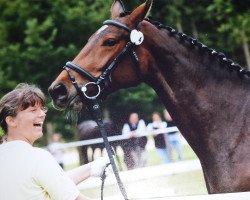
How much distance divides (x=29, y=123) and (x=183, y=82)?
1.03 metres

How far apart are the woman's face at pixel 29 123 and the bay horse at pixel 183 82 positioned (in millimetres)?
879

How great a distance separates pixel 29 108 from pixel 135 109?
6485 millimetres

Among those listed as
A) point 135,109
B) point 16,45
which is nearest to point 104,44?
point 16,45

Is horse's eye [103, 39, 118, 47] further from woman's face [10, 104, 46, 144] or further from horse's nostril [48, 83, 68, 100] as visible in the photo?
woman's face [10, 104, 46, 144]

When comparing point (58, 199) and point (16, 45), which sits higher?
point (16, 45)

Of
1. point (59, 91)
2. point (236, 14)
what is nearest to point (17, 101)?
point (59, 91)

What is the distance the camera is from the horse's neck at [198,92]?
2.15 m

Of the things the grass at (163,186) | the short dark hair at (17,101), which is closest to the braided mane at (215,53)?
the short dark hair at (17,101)

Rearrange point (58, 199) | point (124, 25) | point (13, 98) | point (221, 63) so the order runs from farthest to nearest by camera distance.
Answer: point (124, 25)
point (221, 63)
point (13, 98)
point (58, 199)

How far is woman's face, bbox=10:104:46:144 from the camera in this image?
147cm

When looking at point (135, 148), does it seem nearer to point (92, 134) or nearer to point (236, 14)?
point (92, 134)

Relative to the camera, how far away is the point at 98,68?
7.88ft

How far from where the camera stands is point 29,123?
148 centimetres

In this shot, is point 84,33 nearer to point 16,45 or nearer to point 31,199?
point 16,45
